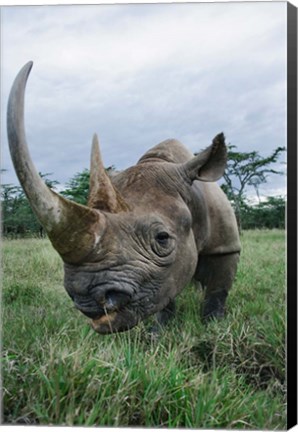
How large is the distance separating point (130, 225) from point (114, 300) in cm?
32

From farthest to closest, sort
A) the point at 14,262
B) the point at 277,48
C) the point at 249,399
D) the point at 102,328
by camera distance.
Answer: the point at 14,262
the point at 277,48
the point at 249,399
the point at 102,328

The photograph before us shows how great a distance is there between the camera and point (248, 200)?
3.62 m

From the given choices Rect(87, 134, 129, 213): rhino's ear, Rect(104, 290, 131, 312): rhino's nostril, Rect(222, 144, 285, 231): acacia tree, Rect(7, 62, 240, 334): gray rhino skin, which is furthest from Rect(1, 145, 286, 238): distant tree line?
Rect(104, 290, 131, 312): rhino's nostril

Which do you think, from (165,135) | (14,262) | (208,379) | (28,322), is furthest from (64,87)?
(208,379)

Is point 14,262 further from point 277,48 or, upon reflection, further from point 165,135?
point 277,48

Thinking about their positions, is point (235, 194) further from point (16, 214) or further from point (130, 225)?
point (16, 214)

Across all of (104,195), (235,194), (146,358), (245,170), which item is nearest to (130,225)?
(104,195)

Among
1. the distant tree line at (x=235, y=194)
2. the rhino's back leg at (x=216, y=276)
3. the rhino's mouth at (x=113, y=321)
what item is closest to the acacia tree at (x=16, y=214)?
the distant tree line at (x=235, y=194)

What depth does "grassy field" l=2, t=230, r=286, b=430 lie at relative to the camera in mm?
2949

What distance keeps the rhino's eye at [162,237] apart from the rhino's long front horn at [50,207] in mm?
339

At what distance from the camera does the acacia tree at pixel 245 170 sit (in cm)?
336

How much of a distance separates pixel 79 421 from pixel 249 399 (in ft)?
2.38

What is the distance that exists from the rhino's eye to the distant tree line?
524 mm

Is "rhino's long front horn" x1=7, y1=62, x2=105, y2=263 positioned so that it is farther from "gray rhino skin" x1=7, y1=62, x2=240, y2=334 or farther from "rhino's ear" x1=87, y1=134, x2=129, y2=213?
"rhino's ear" x1=87, y1=134, x2=129, y2=213
